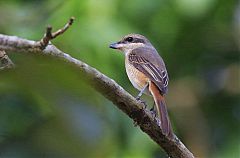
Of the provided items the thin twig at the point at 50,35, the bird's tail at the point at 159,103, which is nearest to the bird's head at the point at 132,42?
the bird's tail at the point at 159,103

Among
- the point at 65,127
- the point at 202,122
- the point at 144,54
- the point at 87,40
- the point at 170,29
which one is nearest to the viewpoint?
the point at 65,127

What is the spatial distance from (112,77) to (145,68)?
0.70ft

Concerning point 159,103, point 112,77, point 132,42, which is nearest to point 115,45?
point 112,77

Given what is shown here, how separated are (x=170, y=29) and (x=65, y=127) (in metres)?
3.51

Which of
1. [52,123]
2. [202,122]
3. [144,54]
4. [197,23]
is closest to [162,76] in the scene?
[144,54]

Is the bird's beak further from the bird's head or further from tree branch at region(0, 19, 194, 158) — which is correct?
tree branch at region(0, 19, 194, 158)

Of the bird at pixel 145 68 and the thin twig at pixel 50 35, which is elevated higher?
the bird at pixel 145 68

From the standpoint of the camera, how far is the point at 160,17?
3.90m

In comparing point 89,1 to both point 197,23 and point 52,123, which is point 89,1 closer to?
point 197,23

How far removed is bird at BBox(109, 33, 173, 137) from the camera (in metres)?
3.07

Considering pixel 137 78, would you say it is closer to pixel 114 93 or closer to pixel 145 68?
pixel 145 68

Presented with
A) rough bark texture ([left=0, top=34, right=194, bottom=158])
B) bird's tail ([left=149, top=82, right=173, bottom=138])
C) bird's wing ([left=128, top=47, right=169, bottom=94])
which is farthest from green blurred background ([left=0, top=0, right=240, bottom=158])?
bird's tail ([left=149, top=82, right=173, bottom=138])

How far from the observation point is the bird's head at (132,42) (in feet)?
12.6

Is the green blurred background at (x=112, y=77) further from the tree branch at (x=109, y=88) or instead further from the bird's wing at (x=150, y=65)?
the bird's wing at (x=150, y=65)
